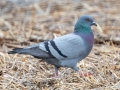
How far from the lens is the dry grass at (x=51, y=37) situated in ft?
16.3

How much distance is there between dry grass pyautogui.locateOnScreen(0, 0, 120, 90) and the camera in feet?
16.3

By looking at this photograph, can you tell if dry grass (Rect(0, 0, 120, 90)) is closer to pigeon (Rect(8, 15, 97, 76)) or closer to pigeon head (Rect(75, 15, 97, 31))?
pigeon (Rect(8, 15, 97, 76))

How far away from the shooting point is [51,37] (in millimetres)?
7035

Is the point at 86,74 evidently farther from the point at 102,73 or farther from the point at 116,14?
the point at 116,14

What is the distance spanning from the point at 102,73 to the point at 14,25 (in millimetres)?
3035

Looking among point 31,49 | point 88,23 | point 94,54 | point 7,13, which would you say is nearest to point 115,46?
point 94,54

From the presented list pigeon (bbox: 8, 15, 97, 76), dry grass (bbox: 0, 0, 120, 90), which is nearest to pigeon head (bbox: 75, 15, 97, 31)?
pigeon (bbox: 8, 15, 97, 76)

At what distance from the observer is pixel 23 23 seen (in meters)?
7.95

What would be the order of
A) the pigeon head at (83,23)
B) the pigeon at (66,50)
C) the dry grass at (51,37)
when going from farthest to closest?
the pigeon head at (83,23), the pigeon at (66,50), the dry grass at (51,37)

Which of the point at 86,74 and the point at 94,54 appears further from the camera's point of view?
the point at 94,54

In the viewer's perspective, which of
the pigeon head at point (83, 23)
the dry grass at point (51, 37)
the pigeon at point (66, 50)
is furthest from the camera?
the pigeon head at point (83, 23)

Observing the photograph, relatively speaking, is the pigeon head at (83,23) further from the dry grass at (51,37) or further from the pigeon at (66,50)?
the dry grass at (51,37)

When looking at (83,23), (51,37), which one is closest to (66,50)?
(83,23)

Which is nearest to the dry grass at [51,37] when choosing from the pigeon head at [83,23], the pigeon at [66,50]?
the pigeon at [66,50]
